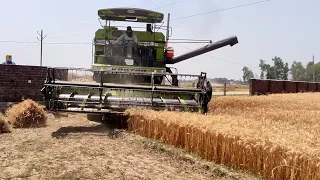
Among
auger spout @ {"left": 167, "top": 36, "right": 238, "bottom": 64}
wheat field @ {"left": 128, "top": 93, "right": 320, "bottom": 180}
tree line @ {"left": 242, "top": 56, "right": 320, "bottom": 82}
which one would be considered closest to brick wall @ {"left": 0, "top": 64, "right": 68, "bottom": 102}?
auger spout @ {"left": 167, "top": 36, "right": 238, "bottom": 64}

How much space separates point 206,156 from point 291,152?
170cm

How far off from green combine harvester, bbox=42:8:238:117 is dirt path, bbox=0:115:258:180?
0.86m

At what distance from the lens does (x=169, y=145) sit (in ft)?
20.7

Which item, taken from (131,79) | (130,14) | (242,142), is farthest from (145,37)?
(242,142)

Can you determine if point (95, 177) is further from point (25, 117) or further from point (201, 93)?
point (25, 117)

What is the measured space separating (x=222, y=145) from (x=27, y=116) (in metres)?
5.62

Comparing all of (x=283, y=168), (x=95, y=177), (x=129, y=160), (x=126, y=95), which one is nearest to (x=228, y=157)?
(x=283, y=168)

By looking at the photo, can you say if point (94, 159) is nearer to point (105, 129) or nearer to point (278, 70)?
point (105, 129)

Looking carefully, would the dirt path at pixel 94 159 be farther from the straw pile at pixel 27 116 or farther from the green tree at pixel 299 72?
the green tree at pixel 299 72

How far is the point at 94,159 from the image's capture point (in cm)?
515

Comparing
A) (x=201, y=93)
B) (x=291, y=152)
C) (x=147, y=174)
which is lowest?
(x=147, y=174)

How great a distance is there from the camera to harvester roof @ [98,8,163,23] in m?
10.2

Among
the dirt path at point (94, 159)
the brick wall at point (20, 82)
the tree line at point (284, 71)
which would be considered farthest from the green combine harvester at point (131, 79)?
the tree line at point (284, 71)

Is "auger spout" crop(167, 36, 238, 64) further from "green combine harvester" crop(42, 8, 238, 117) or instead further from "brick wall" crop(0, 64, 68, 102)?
"brick wall" crop(0, 64, 68, 102)
